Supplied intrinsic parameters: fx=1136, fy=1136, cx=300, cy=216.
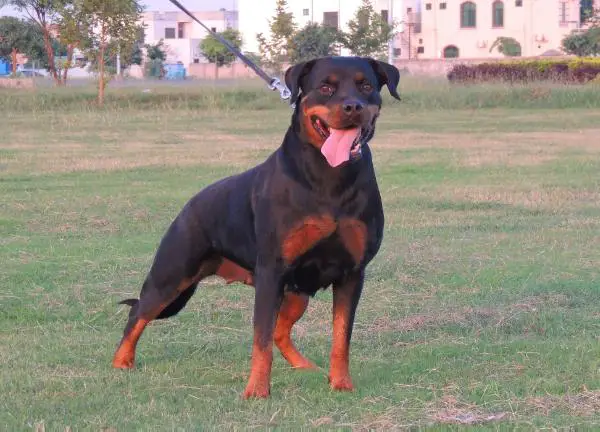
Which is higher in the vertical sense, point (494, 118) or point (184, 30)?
point (184, 30)

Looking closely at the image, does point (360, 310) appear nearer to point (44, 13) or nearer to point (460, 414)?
point (460, 414)

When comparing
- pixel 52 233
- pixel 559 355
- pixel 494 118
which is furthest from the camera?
pixel 494 118

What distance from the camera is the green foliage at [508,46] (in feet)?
271

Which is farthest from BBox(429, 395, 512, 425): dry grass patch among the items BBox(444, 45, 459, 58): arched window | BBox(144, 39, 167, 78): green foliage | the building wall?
BBox(444, 45, 459, 58): arched window

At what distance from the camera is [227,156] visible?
19.5 m

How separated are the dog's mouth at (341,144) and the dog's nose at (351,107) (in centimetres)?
9

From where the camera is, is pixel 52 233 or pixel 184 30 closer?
pixel 52 233

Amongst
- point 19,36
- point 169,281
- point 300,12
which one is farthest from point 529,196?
point 300,12

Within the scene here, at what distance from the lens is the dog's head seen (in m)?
5.14

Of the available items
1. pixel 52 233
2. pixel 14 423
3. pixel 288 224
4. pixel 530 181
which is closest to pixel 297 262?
pixel 288 224

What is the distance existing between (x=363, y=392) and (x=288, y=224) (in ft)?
3.14

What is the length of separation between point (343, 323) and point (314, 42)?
162 feet

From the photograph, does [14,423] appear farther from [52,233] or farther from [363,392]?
[52,233]

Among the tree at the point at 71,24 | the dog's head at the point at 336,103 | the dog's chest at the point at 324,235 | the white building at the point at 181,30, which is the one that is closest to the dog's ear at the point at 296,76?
the dog's head at the point at 336,103
